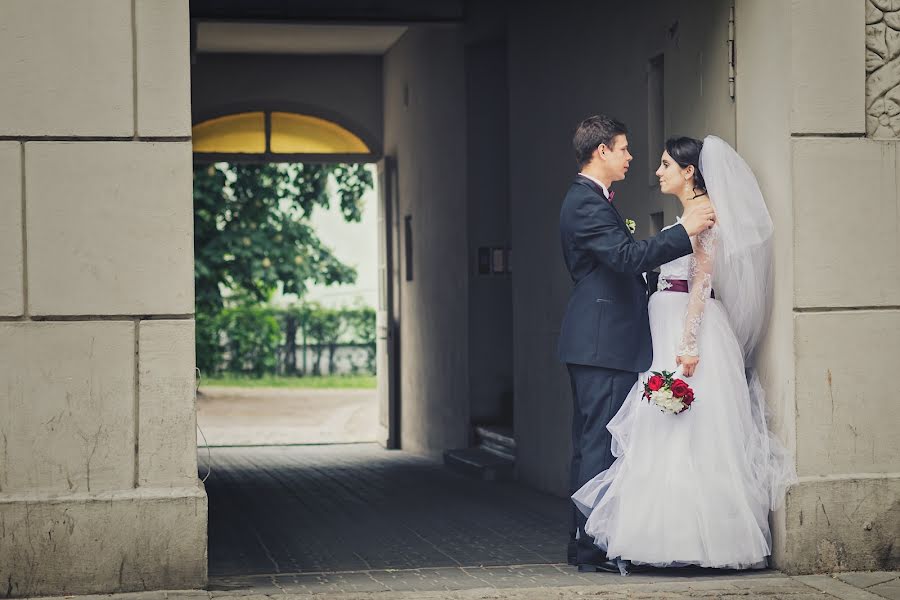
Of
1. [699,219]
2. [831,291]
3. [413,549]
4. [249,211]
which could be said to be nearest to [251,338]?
[249,211]

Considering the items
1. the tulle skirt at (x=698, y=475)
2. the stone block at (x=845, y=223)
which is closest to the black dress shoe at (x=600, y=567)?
the tulle skirt at (x=698, y=475)

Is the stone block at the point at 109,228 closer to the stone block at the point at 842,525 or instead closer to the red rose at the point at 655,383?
the red rose at the point at 655,383

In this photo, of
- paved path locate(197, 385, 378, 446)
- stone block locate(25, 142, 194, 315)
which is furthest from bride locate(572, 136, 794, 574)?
paved path locate(197, 385, 378, 446)

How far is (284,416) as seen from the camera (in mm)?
19984

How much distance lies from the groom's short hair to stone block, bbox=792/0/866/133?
777mm

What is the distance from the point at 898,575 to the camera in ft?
18.0

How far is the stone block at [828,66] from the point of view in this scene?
18.1ft

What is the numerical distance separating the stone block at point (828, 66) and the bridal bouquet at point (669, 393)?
3.91 ft

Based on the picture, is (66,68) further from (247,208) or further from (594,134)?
(247,208)

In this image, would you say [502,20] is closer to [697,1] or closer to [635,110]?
[635,110]

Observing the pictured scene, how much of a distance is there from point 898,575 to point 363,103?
410 inches

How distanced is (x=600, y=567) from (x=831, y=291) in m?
1.55

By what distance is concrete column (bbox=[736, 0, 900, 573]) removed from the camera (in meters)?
5.54

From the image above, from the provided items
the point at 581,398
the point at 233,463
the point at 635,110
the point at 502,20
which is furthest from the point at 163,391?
the point at 233,463
